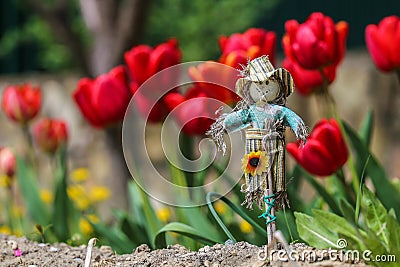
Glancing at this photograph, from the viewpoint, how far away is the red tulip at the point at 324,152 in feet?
4.84

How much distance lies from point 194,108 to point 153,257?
1.54 feet

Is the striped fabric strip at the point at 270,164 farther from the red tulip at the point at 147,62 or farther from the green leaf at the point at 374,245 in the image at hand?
the red tulip at the point at 147,62

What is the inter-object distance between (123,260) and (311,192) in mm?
3257

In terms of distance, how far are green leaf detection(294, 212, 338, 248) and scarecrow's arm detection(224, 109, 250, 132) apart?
0.74 feet

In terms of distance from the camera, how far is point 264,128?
1091 millimetres

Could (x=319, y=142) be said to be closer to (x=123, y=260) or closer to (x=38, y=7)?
(x=123, y=260)

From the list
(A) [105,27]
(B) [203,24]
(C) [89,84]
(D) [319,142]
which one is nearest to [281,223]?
(D) [319,142]

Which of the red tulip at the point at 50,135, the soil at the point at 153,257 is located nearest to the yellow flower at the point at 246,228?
the soil at the point at 153,257

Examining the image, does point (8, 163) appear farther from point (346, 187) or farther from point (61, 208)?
point (346, 187)

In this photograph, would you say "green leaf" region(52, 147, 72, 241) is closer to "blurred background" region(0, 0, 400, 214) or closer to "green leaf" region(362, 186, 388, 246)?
"blurred background" region(0, 0, 400, 214)

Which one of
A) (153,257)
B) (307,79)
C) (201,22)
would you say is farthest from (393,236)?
(201,22)

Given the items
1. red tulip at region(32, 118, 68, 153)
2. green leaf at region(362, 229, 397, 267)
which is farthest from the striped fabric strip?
red tulip at region(32, 118, 68, 153)

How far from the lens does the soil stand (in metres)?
1.09

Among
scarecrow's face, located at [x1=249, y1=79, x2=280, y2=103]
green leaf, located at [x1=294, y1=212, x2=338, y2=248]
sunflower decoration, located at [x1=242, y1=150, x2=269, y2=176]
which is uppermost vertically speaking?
scarecrow's face, located at [x1=249, y1=79, x2=280, y2=103]
